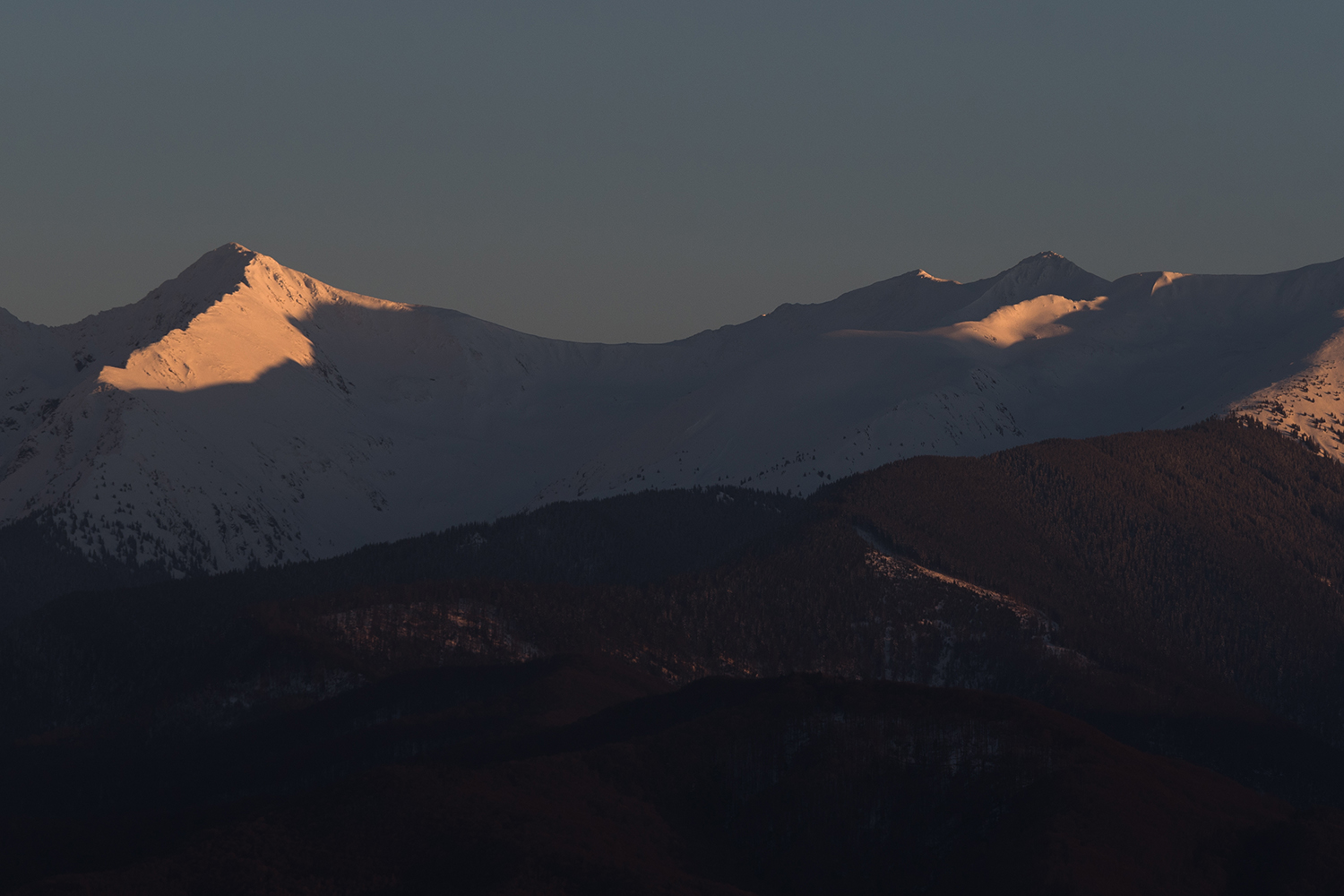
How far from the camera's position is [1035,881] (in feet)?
456

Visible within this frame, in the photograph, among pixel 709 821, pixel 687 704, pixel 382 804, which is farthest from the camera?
pixel 687 704

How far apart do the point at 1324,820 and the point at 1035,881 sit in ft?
Answer: 113

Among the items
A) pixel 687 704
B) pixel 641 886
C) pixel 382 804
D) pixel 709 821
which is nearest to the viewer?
pixel 641 886

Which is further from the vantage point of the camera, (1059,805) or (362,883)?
(1059,805)

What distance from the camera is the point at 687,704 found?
19850 cm

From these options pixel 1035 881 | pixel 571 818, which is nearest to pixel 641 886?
pixel 571 818

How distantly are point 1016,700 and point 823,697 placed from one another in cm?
1929

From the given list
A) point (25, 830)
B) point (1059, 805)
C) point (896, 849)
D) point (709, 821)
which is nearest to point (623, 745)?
point (709, 821)

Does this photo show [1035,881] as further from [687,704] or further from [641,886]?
[687,704]

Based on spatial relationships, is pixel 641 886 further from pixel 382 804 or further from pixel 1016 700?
pixel 1016 700

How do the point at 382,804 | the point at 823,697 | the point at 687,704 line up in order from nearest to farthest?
1. the point at 382,804
2. the point at 823,697
3. the point at 687,704

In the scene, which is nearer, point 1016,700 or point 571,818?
point 571,818

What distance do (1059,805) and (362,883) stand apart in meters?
57.5

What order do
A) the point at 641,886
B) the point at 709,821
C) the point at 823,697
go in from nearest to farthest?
the point at 641,886 < the point at 709,821 < the point at 823,697
